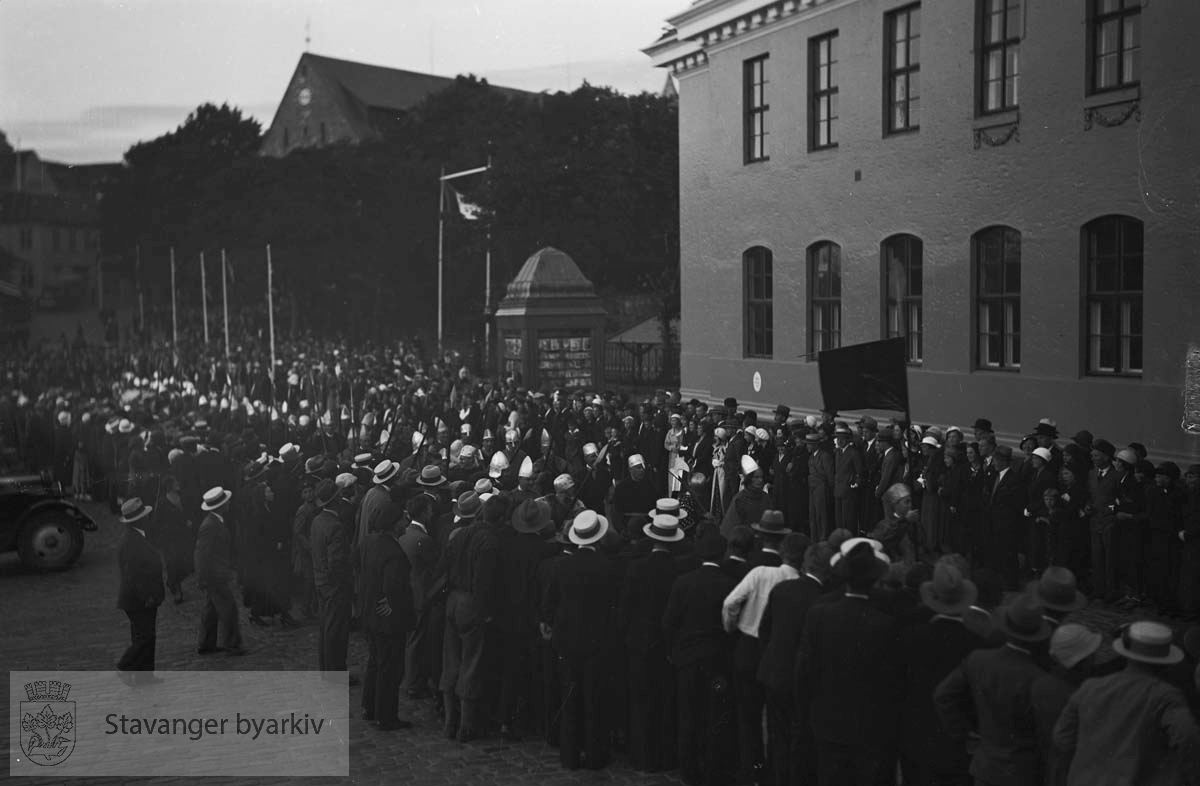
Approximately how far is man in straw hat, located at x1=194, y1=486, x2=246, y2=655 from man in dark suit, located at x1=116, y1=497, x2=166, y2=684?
0.83m

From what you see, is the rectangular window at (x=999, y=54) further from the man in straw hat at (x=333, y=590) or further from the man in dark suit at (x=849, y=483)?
the man in straw hat at (x=333, y=590)

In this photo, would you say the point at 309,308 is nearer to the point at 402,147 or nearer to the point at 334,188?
the point at 334,188

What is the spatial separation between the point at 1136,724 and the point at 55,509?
16.0 metres

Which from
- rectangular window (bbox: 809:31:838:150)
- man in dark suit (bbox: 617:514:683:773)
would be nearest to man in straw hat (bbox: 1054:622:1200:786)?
man in dark suit (bbox: 617:514:683:773)

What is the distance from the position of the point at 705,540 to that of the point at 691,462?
1038cm

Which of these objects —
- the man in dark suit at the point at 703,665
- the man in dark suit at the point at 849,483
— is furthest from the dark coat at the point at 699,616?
the man in dark suit at the point at 849,483

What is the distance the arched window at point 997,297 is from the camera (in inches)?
771

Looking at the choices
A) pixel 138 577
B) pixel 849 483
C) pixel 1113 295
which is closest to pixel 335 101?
pixel 1113 295

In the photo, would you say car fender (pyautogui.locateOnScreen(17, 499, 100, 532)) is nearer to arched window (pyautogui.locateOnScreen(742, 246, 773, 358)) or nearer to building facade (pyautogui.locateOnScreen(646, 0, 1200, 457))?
building facade (pyautogui.locateOnScreen(646, 0, 1200, 457))

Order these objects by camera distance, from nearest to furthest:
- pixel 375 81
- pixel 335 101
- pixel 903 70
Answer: pixel 903 70, pixel 335 101, pixel 375 81

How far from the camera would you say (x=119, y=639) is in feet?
43.3

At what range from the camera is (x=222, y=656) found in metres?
12.3

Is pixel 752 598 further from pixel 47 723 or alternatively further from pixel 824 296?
pixel 824 296

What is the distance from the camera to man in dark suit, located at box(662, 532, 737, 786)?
26.2 feet
